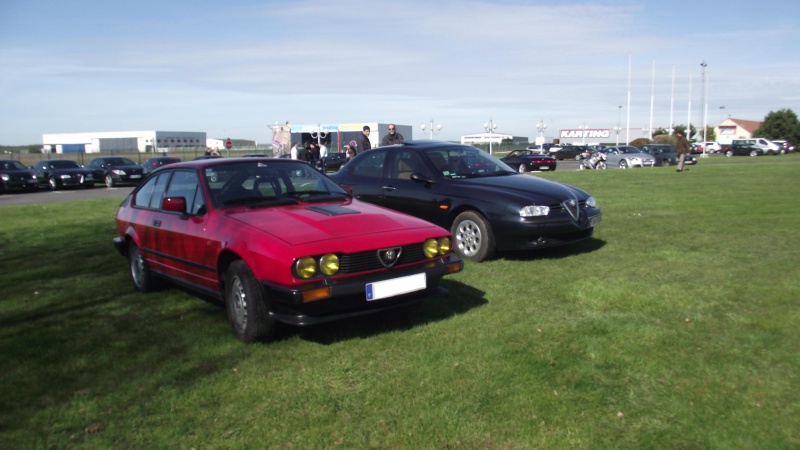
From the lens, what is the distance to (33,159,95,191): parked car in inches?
1134

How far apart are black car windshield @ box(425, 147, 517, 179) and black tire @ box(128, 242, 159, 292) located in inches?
148

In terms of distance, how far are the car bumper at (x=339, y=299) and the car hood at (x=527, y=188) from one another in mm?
3003

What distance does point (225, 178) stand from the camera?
19.1 ft

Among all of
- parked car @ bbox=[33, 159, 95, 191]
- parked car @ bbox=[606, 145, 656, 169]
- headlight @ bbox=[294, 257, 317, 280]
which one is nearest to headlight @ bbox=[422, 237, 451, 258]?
headlight @ bbox=[294, 257, 317, 280]

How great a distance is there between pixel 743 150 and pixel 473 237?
56.4 m

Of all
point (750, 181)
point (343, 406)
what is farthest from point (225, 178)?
point (750, 181)

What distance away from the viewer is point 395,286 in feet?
15.9

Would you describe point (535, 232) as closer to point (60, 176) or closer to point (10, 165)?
point (60, 176)

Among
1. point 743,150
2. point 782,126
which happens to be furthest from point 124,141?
point 782,126

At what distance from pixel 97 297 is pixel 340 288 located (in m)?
3.31

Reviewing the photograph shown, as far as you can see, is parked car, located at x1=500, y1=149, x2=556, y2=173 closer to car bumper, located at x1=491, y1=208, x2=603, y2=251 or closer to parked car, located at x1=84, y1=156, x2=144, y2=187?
parked car, located at x1=84, y1=156, x2=144, y2=187

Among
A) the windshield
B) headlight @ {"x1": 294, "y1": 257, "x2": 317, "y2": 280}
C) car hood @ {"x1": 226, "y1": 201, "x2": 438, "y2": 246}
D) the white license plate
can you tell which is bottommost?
the white license plate

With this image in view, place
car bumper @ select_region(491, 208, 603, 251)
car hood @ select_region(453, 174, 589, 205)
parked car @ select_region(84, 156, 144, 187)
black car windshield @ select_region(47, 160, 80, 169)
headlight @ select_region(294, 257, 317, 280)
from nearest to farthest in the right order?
headlight @ select_region(294, 257, 317, 280)
car bumper @ select_region(491, 208, 603, 251)
car hood @ select_region(453, 174, 589, 205)
black car windshield @ select_region(47, 160, 80, 169)
parked car @ select_region(84, 156, 144, 187)

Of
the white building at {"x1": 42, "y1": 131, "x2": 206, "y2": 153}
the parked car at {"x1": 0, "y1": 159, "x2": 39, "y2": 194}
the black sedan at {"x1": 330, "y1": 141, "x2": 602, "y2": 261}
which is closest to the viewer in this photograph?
the black sedan at {"x1": 330, "y1": 141, "x2": 602, "y2": 261}
